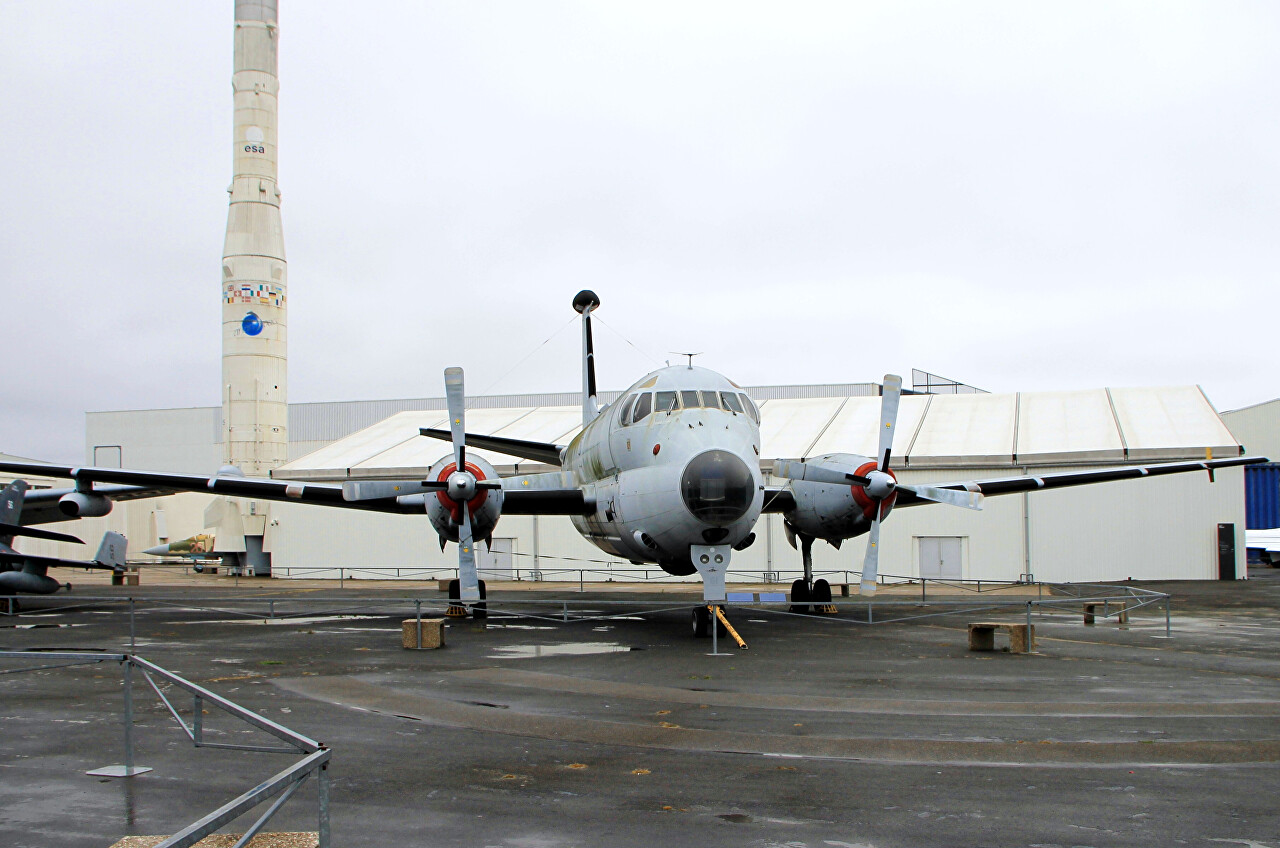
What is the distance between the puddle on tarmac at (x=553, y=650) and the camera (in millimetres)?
15312

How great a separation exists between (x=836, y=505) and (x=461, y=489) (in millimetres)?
8062

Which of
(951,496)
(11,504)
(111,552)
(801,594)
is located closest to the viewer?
(951,496)

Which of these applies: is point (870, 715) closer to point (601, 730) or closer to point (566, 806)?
point (601, 730)

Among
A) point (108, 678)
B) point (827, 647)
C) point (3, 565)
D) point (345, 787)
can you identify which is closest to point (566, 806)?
point (345, 787)

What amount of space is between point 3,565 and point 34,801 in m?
22.2

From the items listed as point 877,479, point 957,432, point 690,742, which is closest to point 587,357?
point 877,479

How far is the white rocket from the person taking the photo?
41.1 m

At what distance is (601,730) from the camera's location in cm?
959

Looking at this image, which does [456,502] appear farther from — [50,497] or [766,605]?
[50,497]

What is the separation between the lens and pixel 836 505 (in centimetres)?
2103

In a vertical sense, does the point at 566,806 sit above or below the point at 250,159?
below

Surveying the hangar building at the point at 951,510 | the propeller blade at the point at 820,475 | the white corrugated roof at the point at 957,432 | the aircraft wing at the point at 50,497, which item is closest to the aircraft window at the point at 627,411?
the propeller blade at the point at 820,475

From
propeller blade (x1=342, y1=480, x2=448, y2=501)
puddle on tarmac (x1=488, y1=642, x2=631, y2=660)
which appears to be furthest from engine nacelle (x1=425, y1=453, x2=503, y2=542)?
puddle on tarmac (x1=488, y1=642, x2=631, y2=660)

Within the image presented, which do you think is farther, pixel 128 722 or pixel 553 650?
pixel 553 650
